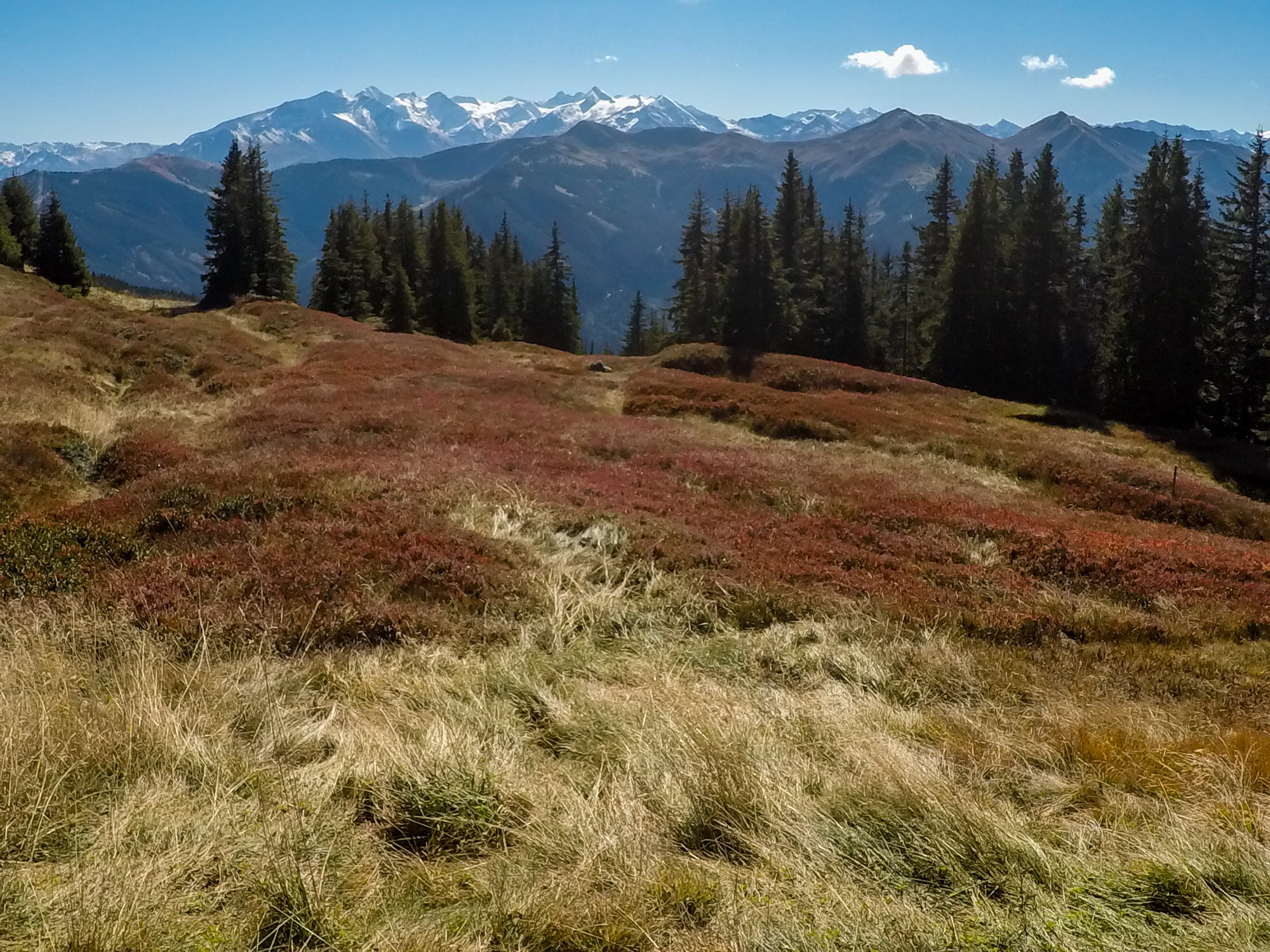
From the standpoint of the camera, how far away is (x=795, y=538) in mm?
12148

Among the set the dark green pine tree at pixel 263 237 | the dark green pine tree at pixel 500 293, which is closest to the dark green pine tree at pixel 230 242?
the dark green pine tree at pixel 263 237

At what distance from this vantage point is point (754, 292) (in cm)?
5853

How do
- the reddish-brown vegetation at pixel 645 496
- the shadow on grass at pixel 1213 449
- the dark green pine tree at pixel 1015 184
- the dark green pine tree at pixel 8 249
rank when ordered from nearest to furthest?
the reddish-brown vegetation at pixel 645 496 → the shadow on grass at pixel 1213 449 → the dark green pine tree at pixel 8 249 → the dark green pine tree at pixel 1015 184

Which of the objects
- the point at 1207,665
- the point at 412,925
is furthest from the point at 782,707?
the point at 1207,665

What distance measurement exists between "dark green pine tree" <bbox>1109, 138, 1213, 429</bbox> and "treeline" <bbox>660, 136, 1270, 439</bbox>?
0.09m

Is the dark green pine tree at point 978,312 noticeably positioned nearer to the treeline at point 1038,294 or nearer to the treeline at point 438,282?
the treeline at point 1038,294

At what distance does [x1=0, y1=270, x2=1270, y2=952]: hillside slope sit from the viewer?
11.8 feet

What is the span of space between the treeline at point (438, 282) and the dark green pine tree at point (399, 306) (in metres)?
0.07

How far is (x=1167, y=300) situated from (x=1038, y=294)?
1164 centimetres

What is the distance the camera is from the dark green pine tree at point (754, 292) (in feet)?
192

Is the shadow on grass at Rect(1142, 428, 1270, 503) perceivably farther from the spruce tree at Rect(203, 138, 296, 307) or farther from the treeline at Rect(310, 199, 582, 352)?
the spruce tree at Rect(203, 138, 296, 307)

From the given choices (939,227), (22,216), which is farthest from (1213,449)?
(22,216)

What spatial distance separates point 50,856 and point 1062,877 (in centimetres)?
527

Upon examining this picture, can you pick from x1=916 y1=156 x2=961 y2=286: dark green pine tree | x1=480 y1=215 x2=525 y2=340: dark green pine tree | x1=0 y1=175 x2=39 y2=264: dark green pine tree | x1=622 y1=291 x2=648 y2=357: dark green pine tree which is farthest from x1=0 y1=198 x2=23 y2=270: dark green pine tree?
x1=916 y1=156 x2=961 y2=286: dark green pine tree
